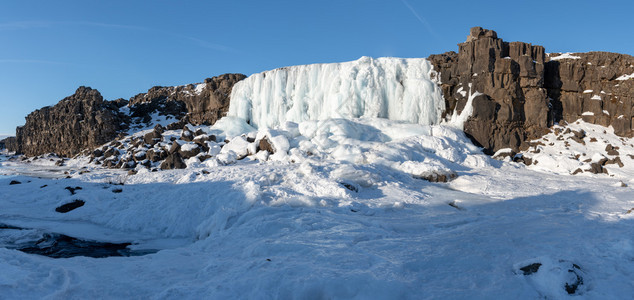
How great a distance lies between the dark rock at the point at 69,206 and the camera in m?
14.4

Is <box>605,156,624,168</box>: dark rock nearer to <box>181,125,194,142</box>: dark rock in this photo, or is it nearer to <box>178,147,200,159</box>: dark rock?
<box>178,147,200,159</box>: dark rock

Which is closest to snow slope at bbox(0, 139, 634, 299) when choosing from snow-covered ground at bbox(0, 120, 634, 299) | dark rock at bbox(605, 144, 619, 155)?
snow-covered ground at bbox(0, 120, 634, 299)

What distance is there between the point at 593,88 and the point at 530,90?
16.9 feet

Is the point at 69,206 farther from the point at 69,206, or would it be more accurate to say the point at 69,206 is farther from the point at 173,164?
the point at 173,164

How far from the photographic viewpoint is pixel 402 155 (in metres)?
19.6

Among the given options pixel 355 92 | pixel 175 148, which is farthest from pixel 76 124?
pixel 355 92

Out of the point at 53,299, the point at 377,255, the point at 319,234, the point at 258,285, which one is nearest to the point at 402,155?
the point at 319,234

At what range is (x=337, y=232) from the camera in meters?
8.46

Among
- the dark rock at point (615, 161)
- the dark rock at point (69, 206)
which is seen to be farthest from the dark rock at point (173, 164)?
the dark rock at point (615, 161)

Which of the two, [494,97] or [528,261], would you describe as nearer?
[528,261]

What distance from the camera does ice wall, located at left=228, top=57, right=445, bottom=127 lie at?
27.1 metres

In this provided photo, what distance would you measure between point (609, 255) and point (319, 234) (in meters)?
5.58

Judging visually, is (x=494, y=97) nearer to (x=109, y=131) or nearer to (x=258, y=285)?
(x=258, y=285)

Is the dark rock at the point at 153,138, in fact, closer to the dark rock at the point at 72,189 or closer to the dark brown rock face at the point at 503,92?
the dark rock at the point at 72,189
